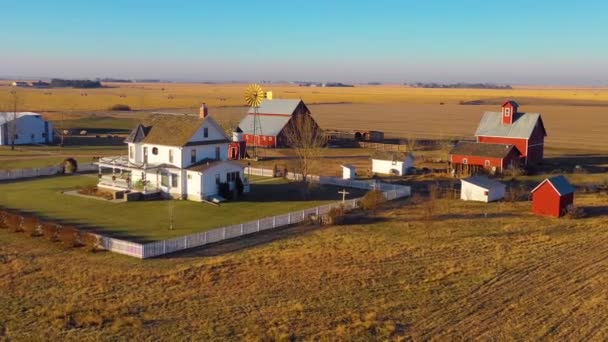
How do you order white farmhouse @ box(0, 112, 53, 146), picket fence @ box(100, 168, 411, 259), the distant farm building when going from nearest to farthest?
picket fence @ box(100, 168, 411, 259), white farmhouse @ box(0, 112, 53, 146), the distant farm building

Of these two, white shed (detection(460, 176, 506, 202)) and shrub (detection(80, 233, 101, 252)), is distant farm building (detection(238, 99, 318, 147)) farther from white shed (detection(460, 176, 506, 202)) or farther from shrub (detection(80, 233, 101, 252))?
shrub (detection(80, 233, 101, 252))

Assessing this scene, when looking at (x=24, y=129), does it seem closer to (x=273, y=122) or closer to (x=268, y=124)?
(x=268, y=124)

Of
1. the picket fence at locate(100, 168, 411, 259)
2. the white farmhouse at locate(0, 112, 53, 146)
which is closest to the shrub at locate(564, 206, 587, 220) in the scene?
the picket fence at locate(100, 168, 411, 259)

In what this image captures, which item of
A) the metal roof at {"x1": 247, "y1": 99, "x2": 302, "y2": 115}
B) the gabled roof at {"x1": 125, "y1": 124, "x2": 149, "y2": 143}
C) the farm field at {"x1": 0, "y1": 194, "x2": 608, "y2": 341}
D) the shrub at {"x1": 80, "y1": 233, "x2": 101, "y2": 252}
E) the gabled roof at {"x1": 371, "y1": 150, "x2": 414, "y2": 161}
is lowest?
the farm field at {"x1": 0, "y1": 194, "x2": 608, "y2": 341}

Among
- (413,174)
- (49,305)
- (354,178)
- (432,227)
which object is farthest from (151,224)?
(413,174)

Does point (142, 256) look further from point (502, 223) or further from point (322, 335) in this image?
point (502, 223)

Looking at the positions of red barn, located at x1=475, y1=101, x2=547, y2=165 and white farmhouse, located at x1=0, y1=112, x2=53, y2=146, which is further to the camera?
white farmhouse, located at x1=0, y1=112, x2=53, y2=146
